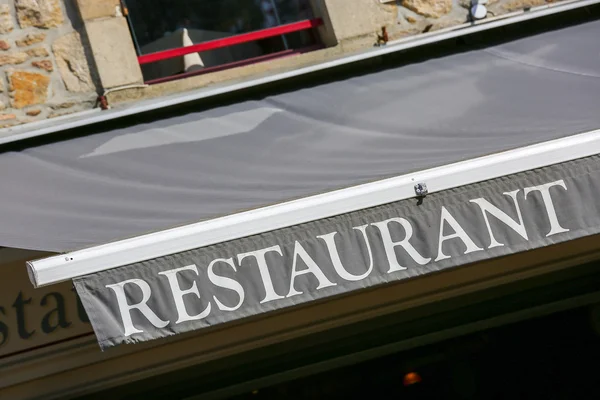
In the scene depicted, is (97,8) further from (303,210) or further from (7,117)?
(303,210)

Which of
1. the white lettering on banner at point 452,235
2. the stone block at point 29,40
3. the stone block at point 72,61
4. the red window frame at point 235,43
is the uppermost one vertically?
the stone block at point 29,40

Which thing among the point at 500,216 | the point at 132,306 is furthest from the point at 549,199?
the point at 132,306

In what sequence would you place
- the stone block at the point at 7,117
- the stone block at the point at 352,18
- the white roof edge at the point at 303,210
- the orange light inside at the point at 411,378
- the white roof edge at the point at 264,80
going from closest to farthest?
the white roof edge at the point at 303,210, the white roof edge at the point at 264,80, the stone block at the point at 7,117, the stone block at the point at 352,18, the orange light inside at the point at 411,378

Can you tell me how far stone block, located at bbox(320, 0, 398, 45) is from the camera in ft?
17.1

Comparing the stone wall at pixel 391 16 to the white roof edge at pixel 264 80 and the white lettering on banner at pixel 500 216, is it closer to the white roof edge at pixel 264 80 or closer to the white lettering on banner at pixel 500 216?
the white roof edge at pixel 264 80

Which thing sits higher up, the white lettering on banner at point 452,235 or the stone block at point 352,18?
the stone block at point 352,18

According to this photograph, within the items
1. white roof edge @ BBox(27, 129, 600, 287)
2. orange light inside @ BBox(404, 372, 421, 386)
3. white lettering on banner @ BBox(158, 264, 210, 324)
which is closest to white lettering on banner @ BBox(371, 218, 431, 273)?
white roof edge @ BBox(27, 129, 600, 287)

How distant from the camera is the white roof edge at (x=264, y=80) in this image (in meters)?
4.59

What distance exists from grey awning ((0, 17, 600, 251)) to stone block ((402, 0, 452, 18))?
52 centimetres

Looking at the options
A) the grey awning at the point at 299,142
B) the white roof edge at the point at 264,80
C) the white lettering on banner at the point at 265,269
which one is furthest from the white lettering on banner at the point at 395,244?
the white roof edge at the point at 264,80

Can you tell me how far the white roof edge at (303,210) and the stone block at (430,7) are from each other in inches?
70.8

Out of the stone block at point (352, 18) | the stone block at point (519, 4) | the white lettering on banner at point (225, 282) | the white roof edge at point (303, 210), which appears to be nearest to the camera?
the white roof edge at point (303, 210)

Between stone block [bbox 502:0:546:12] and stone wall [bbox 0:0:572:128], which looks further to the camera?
stone block [bbox 502:0:546:12]

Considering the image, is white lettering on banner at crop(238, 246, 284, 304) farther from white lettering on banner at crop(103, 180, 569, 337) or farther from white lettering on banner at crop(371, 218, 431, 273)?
white lettering on banner at crop(371, 218, 431, 273)
